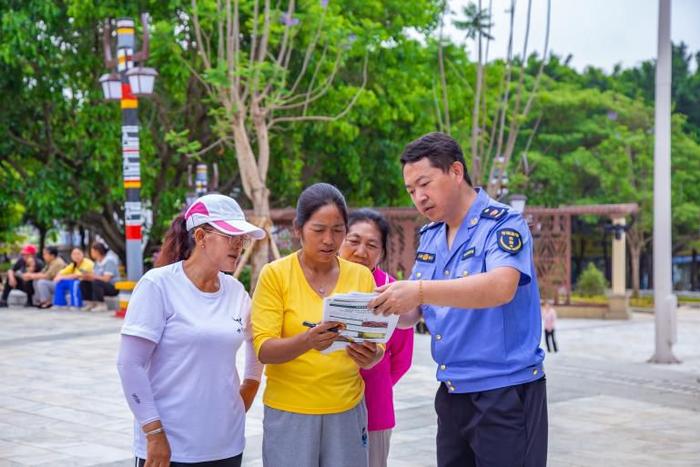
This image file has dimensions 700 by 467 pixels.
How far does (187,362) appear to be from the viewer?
336 cm

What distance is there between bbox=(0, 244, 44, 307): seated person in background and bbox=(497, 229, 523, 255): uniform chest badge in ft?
56.2

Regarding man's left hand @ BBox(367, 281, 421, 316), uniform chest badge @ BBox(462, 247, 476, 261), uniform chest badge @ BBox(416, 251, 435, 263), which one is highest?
uniform chest badge @ BBox(462, 247, 476, 261)

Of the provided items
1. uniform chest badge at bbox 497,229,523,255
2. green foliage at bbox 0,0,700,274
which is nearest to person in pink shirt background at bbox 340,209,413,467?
uniform chest badge at bbox 497,229,523,255

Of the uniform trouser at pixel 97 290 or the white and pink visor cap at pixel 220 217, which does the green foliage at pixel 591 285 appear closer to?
the uniform trouser at pixel 97 290

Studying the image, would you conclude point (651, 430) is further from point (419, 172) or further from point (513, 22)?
point (513, 22)

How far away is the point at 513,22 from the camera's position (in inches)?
736

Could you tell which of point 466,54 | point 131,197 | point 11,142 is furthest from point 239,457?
point 466,54

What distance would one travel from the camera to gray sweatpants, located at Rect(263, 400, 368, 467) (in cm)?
337

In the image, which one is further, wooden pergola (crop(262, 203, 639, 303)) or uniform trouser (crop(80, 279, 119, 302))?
wooden pergola (crop(262, 203, 639, 303))

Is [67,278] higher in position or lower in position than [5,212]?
lower

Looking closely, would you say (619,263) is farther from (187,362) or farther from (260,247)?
(187,362)

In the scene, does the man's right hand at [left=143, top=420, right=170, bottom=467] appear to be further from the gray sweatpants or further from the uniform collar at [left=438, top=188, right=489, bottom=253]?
the uniform collar at [left=438, top=188, right=489, bottom=253]

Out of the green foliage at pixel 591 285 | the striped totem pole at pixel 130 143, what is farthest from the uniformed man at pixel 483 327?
the green foliage at pixel 591 285

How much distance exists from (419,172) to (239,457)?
3.98 feet
